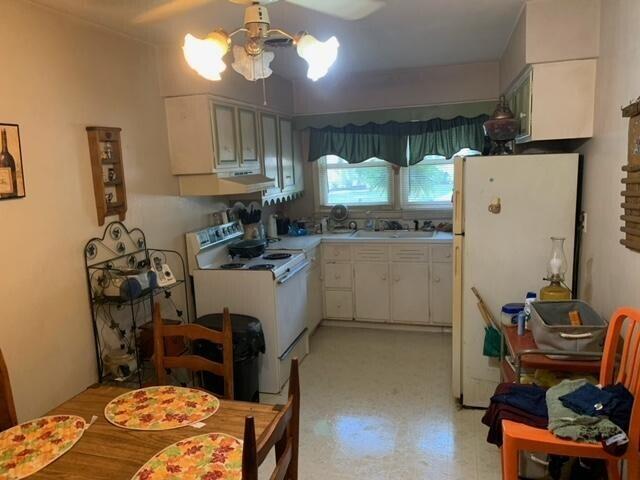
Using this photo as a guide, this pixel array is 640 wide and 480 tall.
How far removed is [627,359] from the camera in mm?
1814

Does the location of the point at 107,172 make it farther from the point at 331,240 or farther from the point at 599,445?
the point at 599,445

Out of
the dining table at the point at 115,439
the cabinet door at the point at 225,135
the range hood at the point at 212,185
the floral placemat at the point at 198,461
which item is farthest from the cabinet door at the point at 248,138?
the floral placemat at the point at 198,461

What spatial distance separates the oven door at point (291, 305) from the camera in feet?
10.8

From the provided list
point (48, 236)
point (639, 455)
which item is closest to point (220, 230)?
point (48, 236)

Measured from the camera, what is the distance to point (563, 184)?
2.62 metres

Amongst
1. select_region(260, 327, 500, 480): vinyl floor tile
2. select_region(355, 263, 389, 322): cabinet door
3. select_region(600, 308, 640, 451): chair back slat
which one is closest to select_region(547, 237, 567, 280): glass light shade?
select_region(600, 308, 640, 451): chair back slat

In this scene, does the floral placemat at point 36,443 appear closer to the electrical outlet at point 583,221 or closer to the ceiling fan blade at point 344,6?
the ceiling fan blade at point 344,6

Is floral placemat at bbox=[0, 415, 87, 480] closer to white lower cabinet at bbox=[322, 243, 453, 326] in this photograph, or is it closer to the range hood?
the range hood

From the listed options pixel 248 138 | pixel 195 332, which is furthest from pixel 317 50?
pixel 248 138

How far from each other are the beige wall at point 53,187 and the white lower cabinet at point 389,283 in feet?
6.95

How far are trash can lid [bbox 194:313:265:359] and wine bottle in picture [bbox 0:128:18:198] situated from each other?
1.36m

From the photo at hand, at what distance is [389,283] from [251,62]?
289cm

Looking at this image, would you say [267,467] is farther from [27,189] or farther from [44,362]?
[27,189]

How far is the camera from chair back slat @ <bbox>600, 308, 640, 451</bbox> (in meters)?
1.57
